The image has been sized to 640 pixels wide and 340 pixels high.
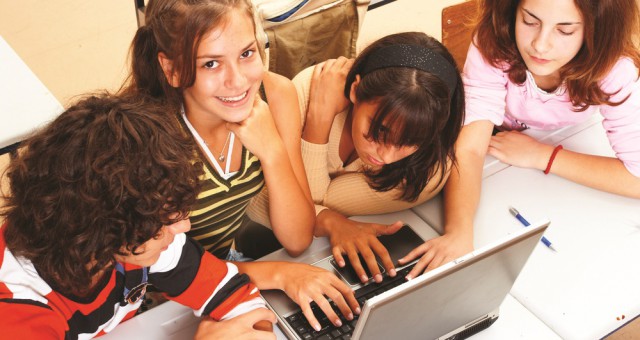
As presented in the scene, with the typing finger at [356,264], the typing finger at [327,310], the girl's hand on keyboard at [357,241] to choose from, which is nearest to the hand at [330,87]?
the girl's hand on keyboard at [357,241]

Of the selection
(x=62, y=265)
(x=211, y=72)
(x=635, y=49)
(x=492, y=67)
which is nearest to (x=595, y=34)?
(x=635, y=49)

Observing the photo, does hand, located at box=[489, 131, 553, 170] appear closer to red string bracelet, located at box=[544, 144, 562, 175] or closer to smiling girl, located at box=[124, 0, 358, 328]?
red string bracelet, located at box=[544, 144, 562, 175]

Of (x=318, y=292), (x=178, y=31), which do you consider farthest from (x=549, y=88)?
(x=178, y=31)

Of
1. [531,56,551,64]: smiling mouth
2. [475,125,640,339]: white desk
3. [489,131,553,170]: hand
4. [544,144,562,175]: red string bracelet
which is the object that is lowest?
[475,125,640,339]: white desk

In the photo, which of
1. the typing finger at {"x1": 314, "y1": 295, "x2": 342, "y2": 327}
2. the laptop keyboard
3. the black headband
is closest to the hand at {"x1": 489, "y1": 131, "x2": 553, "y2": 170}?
the black headband

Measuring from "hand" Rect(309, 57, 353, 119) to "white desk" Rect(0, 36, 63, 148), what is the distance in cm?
55

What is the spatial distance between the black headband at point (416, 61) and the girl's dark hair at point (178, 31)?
10.7 inches

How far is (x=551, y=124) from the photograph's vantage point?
1.63 m

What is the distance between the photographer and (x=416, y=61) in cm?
125

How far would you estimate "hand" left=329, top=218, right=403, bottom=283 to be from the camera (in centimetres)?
122

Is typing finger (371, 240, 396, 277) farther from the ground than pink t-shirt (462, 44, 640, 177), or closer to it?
farther from the ground

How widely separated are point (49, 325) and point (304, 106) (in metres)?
0.76

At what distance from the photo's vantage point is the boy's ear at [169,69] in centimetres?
116

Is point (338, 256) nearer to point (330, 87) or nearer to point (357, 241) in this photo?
point (357, 241)
